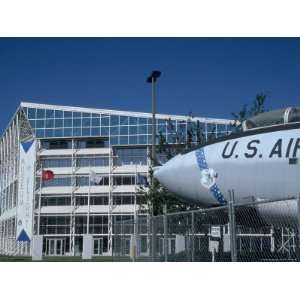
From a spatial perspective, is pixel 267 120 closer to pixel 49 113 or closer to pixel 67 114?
pixel 67 114

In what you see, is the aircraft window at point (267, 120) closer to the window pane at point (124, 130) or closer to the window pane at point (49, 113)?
the window pane at point (124, 130)

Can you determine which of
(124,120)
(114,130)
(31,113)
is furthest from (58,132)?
(124,120)

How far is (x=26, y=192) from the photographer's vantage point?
31031 millimetres

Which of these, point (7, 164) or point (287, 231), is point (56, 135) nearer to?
point (7, 164)

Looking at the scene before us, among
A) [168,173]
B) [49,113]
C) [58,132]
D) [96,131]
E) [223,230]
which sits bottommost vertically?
[223,230]

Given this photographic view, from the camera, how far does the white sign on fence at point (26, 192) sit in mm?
29500

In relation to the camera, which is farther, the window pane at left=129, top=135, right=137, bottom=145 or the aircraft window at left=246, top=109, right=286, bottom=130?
the window pane at left=129, top=135, right=137, bottom=145

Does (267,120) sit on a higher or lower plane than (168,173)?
higher

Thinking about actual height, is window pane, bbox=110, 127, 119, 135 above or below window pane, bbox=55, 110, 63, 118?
below

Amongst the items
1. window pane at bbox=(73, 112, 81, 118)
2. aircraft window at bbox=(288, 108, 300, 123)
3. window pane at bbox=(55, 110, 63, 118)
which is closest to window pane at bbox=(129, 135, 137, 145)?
window pane at bbox=(73, 112, 81, 118)

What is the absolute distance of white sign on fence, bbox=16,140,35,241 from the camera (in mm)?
29500

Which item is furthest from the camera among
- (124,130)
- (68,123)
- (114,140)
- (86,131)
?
(68,123)

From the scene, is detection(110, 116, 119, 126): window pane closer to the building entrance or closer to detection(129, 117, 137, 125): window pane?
detection(129, 117, 137, 125): window pane

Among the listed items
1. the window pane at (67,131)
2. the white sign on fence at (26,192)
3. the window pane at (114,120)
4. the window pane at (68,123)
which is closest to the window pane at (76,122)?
the window pane at (68,123)
